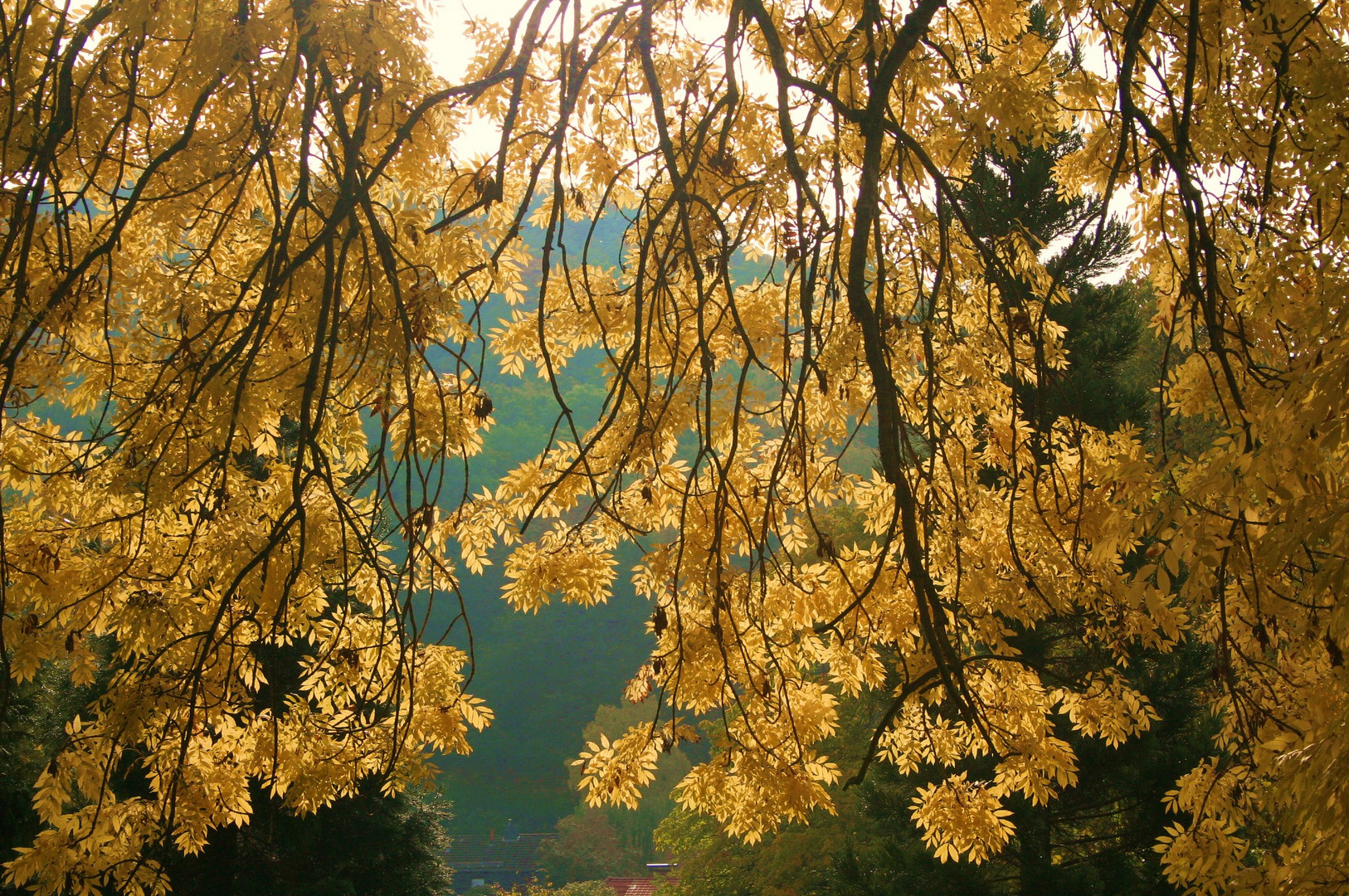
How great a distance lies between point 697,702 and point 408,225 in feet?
7.95

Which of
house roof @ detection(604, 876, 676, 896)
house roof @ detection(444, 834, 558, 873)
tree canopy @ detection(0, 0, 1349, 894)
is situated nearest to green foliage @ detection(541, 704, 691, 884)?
house roof @ detection(604, 876, 676, 896)

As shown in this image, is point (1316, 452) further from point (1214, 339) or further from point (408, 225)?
point (408, 225)

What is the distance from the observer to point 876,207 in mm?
1461

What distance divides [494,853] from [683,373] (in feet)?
160

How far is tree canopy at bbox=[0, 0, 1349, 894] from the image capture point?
5.26 feet

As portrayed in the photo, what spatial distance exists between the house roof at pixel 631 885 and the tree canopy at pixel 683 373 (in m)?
25.2

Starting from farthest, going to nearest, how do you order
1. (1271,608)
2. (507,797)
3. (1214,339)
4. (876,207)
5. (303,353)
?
(507,797) < (303,353) < (1271,608) < (1214,339) < (876,207)

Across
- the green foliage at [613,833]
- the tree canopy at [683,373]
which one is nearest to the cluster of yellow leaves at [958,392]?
the tree canopy at [683,373]

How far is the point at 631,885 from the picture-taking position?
30.3 meters

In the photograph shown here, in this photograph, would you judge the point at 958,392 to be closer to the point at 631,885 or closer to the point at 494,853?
the point at 631,885

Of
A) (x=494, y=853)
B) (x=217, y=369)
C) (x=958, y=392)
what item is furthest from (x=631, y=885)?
(x=217, y=369)

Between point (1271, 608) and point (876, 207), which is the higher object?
point (876, 207)

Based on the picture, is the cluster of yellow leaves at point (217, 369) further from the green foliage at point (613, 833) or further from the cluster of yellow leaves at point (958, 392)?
the green foliage at point (613, 833)

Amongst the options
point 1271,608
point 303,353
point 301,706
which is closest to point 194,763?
point 301,706
